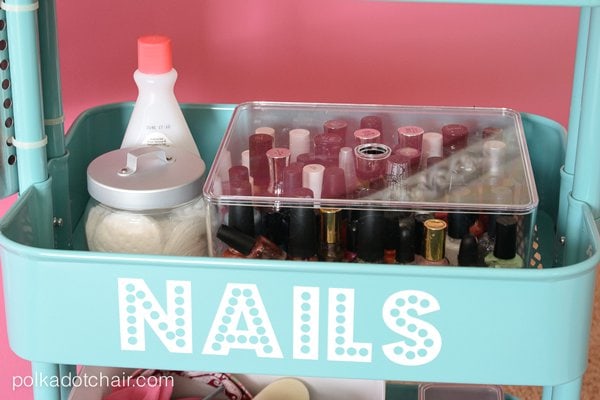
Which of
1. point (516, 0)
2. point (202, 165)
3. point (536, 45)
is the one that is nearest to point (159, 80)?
point (202, 165)

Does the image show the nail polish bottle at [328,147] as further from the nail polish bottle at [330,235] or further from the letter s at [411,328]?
the letter s at [411,328]

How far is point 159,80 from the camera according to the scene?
0.87 metres

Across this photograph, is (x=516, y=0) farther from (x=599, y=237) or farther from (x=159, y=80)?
(x=159, y=80)

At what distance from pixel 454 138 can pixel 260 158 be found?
0.18 meters

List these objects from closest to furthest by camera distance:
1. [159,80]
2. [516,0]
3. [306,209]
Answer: [516,0] → [306,209] → [159,80]

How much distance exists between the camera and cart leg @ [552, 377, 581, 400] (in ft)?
2.48

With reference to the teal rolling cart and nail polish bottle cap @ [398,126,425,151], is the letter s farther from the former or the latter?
nail polish bottle cap @ [398,126,425,151]

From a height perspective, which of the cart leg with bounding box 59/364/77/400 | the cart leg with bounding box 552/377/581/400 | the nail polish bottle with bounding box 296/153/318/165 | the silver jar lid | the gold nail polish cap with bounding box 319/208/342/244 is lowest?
the cart leg with bounding box 59/364/77/400

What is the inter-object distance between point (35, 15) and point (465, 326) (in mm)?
395

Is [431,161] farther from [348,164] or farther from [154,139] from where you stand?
[154,139]

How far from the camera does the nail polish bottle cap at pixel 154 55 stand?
0.85 meters

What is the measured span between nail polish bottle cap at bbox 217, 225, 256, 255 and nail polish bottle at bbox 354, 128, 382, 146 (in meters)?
0.15

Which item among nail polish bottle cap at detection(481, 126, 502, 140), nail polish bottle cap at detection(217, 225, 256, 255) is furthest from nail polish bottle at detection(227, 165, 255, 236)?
nail polish bottle cap at detection(481, 126, 502, 140)

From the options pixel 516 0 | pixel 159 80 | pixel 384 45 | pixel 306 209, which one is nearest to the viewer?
pixel 516 0
